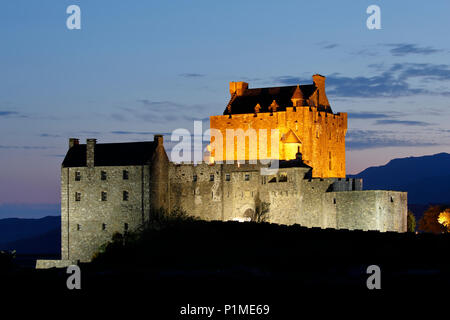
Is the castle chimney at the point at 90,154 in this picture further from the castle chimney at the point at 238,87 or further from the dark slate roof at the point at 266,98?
the castle chimney at the point at 238,87

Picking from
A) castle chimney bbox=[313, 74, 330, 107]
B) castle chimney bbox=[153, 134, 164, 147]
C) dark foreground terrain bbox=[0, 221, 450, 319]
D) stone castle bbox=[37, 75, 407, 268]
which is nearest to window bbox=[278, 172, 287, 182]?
stone castle bbox=[37, 75, 407, 268]

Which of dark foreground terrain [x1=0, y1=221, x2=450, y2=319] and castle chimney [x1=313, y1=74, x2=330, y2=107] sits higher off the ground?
castle chimney [x1=313, y1=74, x2=330, y2=107]

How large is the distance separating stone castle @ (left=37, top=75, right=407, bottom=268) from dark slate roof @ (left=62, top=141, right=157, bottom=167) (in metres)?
0.09

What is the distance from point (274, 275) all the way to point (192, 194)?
3908 centimetres

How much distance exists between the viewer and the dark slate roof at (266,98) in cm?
9281

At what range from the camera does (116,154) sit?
82688mm

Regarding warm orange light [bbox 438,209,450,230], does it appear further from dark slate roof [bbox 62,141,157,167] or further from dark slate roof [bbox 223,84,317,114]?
dark slate roof [bbox 62,141,157,167]

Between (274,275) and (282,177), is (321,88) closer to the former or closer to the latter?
(282,177)

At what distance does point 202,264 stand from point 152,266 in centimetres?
475

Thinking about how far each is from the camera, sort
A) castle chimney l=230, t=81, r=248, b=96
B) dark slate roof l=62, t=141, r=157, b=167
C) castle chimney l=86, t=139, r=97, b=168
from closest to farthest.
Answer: dark slate roof l=62, t=141, r=157, b=167 → castle chimney l=86, t=139, r=97, b=168 → castle chimney l=230, t=81, r=248, b=96

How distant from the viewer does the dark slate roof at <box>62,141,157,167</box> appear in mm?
81562

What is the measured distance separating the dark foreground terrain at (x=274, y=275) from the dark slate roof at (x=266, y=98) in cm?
2389

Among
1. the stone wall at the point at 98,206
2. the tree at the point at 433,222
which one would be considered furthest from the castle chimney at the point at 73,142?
the tree at the point at 433,222
